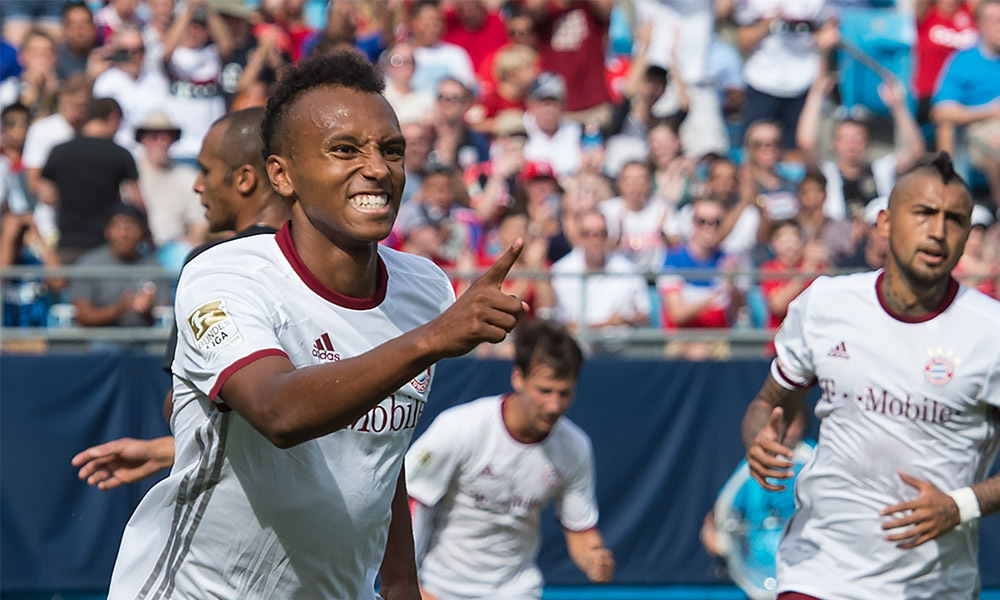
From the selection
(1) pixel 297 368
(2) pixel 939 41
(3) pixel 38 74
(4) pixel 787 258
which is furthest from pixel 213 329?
(2) pixel 939 41

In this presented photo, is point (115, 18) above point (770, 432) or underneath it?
above

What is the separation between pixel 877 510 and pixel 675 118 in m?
8.13

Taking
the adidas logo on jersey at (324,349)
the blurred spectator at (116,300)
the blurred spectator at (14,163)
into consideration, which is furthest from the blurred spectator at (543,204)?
the adidas logo on jersey at (324,349)

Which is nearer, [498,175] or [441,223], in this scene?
[441,223]

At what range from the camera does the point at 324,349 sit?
3615mm

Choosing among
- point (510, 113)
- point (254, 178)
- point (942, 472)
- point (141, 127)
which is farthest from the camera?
point (510, 113)

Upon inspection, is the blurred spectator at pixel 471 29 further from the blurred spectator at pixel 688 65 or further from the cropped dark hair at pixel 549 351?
the cropped dark hair at pixel 549 351

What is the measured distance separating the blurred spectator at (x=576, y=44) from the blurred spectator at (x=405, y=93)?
1.59 meters

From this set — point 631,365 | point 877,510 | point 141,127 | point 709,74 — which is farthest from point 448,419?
point 709,74

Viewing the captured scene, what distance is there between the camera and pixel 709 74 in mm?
14422

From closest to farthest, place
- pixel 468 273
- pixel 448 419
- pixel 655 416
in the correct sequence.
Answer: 1. pixel 448 419
2. pixel 468 273
3. pixel 655 416

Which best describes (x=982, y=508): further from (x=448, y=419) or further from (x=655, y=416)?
(x=655, y=416)

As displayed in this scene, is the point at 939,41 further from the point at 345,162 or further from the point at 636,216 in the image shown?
the point at 345,162

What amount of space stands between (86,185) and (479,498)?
5.18 metres
